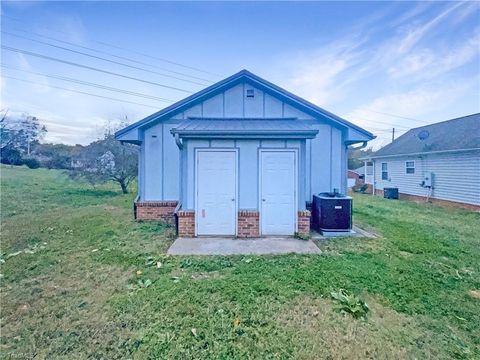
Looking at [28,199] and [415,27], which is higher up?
[415,27]

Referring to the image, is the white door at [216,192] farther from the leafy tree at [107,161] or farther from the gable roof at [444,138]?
the gable roof at [444,138]

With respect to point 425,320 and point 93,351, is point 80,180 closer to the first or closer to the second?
point 93,351

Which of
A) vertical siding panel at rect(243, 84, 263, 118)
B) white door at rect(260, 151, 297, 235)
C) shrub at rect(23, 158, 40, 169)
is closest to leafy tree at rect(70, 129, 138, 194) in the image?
vertical siding panel at rect(243, 84, 263, 118)

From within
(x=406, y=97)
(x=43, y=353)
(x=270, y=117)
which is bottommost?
(x=43, y=353)

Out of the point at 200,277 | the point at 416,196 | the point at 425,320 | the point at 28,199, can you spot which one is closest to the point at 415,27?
the point at 416,196

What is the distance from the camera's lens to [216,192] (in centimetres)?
634

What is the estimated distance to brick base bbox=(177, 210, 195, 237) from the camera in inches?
248

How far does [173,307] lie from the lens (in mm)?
3297

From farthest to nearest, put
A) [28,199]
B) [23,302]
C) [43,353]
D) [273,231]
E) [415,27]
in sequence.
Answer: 1. [28,199]
2. [415,27]
3. [273,231]
4. [23,302]
5. [43,353]

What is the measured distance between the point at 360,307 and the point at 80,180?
1862 centimetres

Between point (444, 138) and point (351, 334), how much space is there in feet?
55.5

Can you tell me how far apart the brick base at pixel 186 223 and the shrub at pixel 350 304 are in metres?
3.77

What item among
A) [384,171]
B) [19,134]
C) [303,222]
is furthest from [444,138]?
[19,134]

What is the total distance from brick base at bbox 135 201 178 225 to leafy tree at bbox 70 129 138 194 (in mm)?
8811
